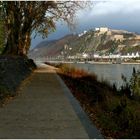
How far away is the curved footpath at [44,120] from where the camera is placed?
396 inches

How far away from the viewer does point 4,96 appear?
15.8 metres

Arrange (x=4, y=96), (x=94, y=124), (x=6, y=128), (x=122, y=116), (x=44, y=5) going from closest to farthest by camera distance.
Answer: (x=6, y=128), (x=94, y=124), (x=122, y=116), (x=4, y=96), (x=44, y=5)

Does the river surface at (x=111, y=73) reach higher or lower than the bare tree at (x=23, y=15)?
lower

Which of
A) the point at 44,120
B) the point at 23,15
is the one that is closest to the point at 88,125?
the point at 44,120

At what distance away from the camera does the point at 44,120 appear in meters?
11.7

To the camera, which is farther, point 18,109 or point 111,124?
point 18,109

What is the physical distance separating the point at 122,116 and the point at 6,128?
3.29 meters

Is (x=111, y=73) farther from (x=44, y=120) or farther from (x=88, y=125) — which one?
(x=88, y=125)

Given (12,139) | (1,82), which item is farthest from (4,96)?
(12,139)

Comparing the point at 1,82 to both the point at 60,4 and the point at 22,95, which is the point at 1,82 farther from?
the point at 60,4

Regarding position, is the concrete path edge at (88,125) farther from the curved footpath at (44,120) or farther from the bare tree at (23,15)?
the bare tree at (23,15)

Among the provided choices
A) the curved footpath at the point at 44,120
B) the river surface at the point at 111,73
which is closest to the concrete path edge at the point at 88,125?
the curved footpath at the point at 44,120

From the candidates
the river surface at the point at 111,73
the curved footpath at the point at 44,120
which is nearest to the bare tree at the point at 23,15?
the river surface at the point at 111,73

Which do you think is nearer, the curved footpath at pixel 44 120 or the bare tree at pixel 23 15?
the curved footpath at pixel 44 120
